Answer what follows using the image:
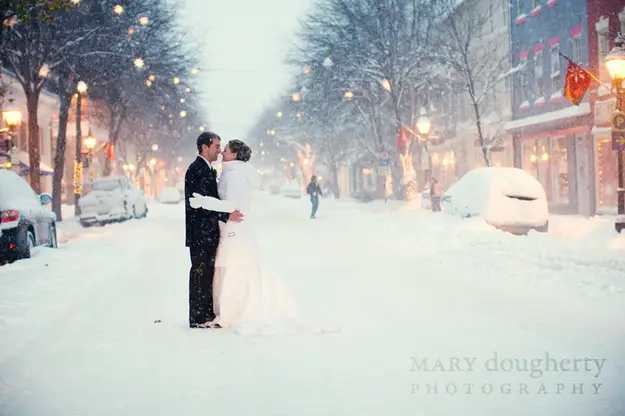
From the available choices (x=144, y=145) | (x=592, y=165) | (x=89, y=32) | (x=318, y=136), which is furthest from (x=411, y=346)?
(x=318, y=136)

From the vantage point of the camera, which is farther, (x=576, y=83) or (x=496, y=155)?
(x=496, y=155)

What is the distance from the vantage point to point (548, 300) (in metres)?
9.41

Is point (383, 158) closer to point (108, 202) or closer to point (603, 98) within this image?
point (603, 98)

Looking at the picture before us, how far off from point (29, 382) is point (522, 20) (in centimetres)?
3335

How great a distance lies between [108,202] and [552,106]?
18.8 metres

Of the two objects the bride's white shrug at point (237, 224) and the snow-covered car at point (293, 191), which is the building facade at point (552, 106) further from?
the snow-covered car at point (293, 191)

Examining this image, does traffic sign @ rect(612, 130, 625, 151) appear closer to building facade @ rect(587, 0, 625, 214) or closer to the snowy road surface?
the snowy road surface

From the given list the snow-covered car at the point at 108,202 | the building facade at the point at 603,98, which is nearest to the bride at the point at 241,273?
the building facade at the point at 603,98

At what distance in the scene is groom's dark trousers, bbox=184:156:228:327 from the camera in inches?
299

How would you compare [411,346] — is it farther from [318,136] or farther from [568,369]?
[318,136]

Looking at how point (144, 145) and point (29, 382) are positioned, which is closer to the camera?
point (29, 382)

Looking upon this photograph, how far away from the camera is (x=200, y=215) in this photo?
7586 millimetres

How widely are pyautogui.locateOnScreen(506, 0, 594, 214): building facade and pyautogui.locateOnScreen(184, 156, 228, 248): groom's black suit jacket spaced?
24358 millimetres

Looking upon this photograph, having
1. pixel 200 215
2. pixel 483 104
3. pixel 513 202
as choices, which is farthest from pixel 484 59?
pixel 200 215
